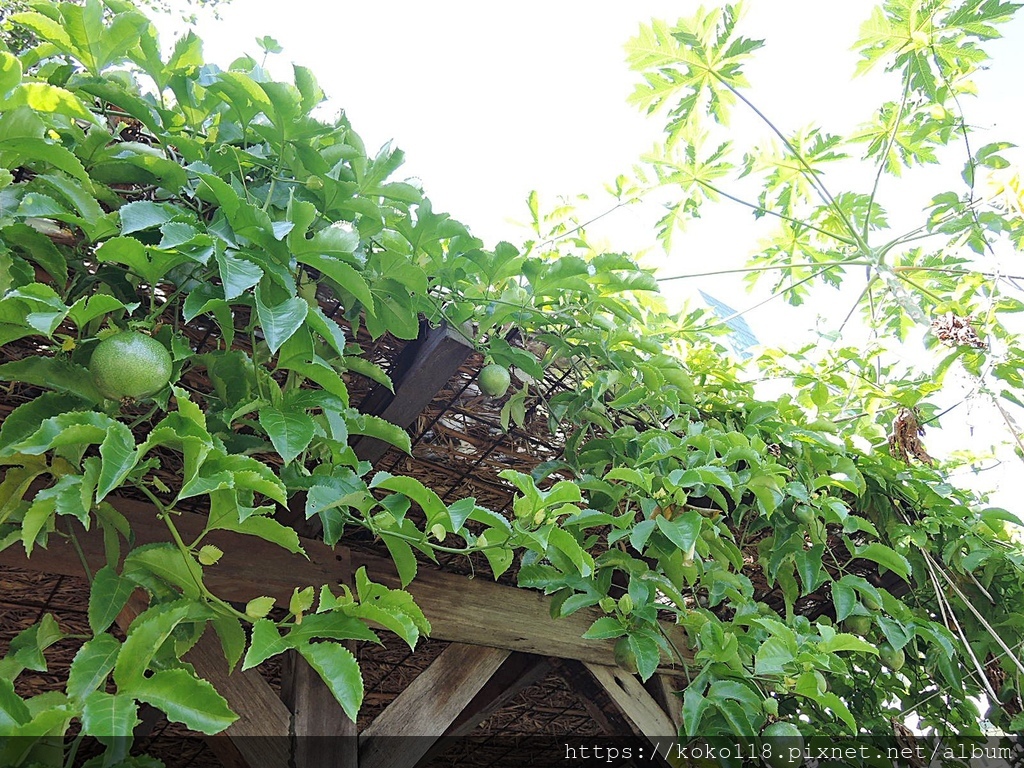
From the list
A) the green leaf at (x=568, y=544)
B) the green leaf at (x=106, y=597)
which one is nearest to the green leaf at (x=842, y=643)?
the green leaf at (x=568, y=544)

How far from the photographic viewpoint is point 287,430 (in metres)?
0.83

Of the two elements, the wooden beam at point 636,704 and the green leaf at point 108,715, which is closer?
the green leaf at point 108,715

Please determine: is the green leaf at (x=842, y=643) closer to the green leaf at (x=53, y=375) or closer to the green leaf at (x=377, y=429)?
the green leaf at (x=377, y=429)

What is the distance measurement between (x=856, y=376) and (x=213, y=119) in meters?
1.66

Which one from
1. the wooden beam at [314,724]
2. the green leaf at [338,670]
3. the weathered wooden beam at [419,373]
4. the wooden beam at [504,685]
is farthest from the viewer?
the wooden beam at [504,685]

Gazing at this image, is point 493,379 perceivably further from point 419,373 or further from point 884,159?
point 884,159

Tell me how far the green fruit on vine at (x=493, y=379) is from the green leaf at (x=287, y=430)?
420 millimetres

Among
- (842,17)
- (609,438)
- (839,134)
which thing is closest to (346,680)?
(609,438)

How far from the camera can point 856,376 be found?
193 centimetres

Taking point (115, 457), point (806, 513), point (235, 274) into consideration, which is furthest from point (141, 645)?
point (806, 513)

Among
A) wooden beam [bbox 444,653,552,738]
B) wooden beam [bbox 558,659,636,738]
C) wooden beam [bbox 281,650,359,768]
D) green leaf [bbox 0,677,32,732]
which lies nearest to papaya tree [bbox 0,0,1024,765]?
green leaf [bbox 0,677,32,732]

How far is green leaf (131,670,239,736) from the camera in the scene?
2.06ft

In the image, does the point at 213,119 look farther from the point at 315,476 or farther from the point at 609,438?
the point at 609,438

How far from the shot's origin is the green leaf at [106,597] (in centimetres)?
76
